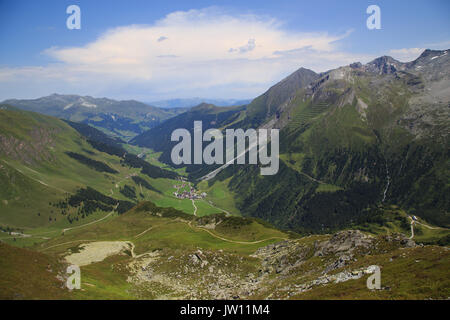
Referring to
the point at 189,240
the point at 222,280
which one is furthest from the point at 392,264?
the point at 189,240

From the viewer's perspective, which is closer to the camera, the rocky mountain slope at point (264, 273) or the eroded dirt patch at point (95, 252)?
the rocky mountain slope at point (264, 273)

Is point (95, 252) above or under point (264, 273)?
under

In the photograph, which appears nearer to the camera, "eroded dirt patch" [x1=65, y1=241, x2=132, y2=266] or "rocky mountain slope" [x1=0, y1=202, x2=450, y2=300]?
"rocky mountain slope" [x1=0, y1=202, x2=450, y2=300]

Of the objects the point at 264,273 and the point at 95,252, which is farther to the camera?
the point at 95,252

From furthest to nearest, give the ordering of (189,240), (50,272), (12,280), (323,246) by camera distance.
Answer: (189,240) < (323,246) < (50,272) < (12,280)

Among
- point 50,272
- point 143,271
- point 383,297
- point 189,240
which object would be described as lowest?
point 189,240

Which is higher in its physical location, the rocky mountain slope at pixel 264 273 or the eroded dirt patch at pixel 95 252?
the rocky mountain slope at pixel 264 273

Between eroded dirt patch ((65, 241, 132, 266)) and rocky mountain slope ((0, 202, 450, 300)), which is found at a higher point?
rocky mountain slope ((0, 202, 450, 300))

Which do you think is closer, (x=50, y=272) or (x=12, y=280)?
(x=12, y=280)
